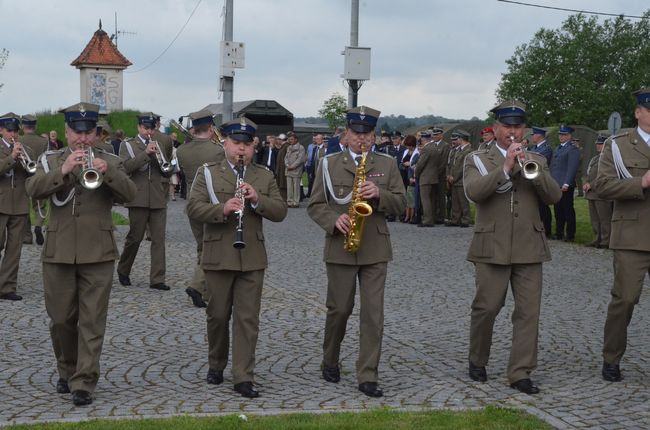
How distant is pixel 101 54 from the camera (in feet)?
200

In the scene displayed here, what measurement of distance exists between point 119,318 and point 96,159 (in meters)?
4.05

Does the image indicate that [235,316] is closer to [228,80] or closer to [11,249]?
[11,249]

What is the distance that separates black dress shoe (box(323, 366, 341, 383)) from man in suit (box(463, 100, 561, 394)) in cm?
109

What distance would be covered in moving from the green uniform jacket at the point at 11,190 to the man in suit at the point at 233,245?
17.9 feet

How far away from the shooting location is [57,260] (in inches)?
318

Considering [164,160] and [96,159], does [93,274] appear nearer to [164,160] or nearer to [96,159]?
[96,159]

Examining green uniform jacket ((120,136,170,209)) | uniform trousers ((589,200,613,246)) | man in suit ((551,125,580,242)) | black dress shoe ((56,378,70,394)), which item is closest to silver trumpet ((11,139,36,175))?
green uniform jacket ((120,136,170,209))

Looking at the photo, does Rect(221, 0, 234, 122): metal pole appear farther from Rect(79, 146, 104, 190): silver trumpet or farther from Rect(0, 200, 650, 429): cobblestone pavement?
Rect(79, 146, 104, 190): silver trumpet

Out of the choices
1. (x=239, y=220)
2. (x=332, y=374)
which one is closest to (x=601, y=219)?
(x=332, y=374)

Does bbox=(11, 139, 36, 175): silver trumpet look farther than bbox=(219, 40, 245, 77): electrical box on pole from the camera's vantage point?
No

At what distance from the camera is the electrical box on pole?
88.6 ft

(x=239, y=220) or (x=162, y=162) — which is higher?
(x=162, y=162)

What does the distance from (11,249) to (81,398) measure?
5.86 m

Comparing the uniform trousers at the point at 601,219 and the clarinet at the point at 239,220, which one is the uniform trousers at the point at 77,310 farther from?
the uniform trousers at the point at 601,219
